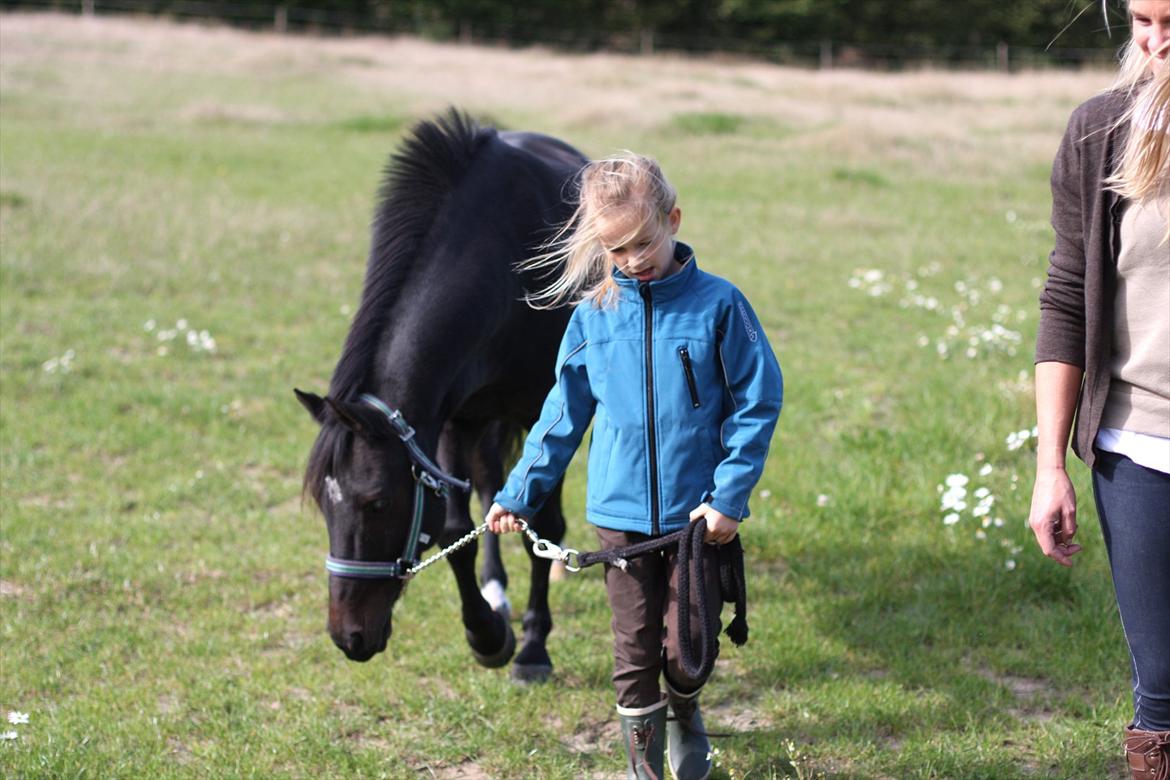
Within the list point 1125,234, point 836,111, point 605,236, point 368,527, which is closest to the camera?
point 1125,234

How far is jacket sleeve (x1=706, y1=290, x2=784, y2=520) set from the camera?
2697 millimetres

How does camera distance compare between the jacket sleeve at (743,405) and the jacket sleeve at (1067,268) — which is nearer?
the jacket sleeve at (1067,268)

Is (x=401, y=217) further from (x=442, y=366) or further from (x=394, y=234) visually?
(x=442, y=366)

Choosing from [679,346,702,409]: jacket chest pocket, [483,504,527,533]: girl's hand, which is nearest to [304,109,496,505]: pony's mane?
[483,504,527,533]: girl's hand

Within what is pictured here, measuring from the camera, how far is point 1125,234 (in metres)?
2.13

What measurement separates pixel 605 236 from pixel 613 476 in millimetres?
593

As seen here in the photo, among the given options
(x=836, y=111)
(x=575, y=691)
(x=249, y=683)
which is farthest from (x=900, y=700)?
(x=836, y=111)

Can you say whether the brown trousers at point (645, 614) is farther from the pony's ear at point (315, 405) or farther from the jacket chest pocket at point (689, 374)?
the pony's ear at point (315, 405)

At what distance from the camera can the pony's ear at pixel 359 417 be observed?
3.13 m

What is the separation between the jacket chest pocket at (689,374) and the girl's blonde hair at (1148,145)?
101cm

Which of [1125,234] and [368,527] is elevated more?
[1125,234]

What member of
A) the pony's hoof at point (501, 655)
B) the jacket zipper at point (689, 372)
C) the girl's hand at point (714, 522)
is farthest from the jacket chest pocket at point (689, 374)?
the pony's hoof at point (501, 655)

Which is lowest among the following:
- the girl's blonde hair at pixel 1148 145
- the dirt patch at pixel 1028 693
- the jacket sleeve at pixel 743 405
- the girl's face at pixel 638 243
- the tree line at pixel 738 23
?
the dirt patch at pixel 1028 693

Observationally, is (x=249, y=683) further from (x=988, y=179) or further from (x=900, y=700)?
(x=988, y=179)
